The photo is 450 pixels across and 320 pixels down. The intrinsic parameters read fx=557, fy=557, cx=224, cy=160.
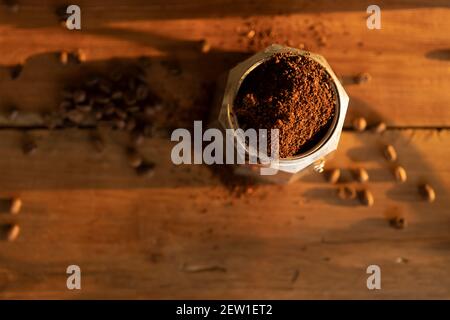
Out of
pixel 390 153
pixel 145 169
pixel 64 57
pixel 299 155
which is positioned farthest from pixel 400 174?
pixel 64 57

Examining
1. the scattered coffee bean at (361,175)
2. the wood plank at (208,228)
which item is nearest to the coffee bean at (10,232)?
the wood plank at (208,228)

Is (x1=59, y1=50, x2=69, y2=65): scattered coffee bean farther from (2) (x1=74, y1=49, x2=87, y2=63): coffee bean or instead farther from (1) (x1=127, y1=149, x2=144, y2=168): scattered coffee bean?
(1) (x1=127, y1=149, x2=144, y2=168): scattered coffee bean

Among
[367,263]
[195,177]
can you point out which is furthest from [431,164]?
[195,177]

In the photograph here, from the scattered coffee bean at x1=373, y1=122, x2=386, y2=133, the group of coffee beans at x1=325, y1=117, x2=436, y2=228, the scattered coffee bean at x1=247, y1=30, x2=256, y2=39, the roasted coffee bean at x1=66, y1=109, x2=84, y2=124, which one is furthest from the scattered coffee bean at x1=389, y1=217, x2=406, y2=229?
the roasted coffee bean at x1=66, y1=109, x2=84, y2=124

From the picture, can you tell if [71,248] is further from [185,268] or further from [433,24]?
[433,24]

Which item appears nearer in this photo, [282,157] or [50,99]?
[282,157]

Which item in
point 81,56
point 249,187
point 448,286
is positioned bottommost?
point 448,286
